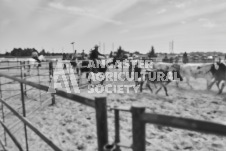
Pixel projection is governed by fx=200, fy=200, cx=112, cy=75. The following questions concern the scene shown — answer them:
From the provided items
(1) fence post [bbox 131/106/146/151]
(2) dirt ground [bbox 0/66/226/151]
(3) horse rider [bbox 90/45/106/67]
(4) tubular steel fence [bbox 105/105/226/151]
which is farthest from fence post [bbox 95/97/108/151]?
(3) horse rider [bbox 90/45/106/67]

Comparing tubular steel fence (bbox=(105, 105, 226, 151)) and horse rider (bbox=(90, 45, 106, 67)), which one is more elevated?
horse rider (bbox=(90, 45, 106, 67))

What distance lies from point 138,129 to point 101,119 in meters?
0.26

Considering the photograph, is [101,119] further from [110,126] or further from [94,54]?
[94,54]

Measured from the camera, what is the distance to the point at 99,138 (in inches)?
46.2

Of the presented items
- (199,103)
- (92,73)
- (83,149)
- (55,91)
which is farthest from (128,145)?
(92,73)

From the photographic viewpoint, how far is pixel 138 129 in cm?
96

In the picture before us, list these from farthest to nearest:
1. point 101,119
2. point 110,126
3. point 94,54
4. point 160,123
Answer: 1. point 94,54
2. point 110,126
3. point 101,119
4. point 160,123

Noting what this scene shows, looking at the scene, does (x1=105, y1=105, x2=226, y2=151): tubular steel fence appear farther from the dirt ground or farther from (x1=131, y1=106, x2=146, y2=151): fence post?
the dirt ground

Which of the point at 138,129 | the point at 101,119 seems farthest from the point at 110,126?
the point at 138,129

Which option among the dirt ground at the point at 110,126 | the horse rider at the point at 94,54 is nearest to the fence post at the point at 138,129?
the dirt ground at the point at 110,126

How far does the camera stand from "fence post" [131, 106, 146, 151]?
3.09 feet

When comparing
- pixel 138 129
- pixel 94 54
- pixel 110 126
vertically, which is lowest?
pixel 110 126

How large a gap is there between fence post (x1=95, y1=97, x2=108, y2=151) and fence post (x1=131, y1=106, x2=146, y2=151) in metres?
0.21

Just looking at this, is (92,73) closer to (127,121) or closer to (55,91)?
(127,121)
